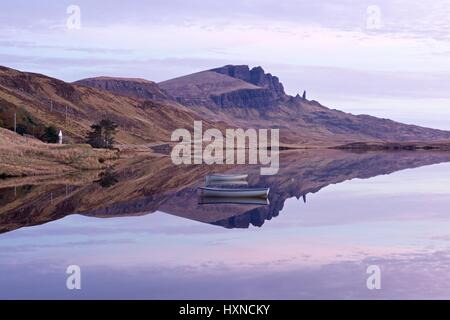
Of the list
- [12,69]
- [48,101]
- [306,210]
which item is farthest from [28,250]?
[12,69]

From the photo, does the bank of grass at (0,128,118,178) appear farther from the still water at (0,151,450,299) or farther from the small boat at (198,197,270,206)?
the small boat at (198,197,270,206)

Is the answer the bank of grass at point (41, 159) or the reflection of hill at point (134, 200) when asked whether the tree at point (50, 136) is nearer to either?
the bank of grass at point (41, 159)

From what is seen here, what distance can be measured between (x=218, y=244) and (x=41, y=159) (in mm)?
40892

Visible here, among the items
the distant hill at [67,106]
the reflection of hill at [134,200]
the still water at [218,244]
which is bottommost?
the still water at [218,244]

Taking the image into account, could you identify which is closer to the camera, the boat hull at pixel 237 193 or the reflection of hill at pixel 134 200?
the reflection of hill at pixel 134 200

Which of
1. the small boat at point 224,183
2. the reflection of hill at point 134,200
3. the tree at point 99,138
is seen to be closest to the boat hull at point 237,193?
the reflection of hill at point 134,200

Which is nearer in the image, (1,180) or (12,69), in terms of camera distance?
(1,180)

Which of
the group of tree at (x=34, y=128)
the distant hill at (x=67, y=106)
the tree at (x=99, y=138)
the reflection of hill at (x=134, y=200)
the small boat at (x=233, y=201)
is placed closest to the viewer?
the reflection of hill at (x=134, y=200)

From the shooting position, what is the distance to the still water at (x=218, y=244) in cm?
1917

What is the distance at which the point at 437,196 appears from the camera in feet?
161

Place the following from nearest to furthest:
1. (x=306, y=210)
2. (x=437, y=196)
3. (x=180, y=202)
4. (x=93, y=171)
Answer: (x=306, y=210) → (x=180, y=202) → (x=437, y=196) → (x=93, y=171)

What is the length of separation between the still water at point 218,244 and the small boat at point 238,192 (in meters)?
1.28
